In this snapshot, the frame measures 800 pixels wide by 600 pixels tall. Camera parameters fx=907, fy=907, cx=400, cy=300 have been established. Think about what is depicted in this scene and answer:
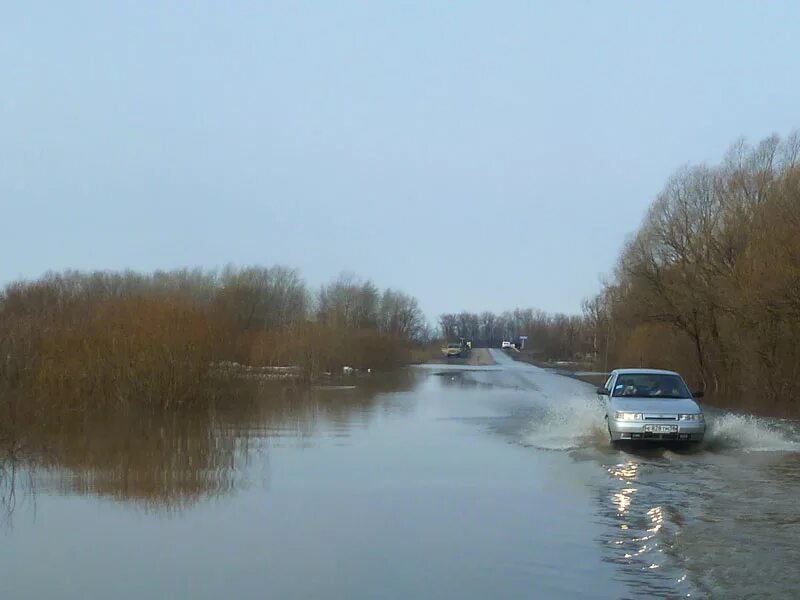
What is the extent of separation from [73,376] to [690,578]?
21.3 meters

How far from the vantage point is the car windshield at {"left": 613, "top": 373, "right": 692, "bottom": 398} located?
61.2ft

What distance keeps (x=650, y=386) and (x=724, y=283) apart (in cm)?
1886

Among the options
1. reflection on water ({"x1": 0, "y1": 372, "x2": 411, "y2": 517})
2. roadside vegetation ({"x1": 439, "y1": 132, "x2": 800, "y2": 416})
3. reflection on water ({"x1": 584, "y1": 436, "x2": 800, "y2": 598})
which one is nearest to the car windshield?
reflection on water ({"x1": 584, "y1": 436, "x2": 800, "y2": 598})

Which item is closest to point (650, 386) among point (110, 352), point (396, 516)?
point (396, 516)

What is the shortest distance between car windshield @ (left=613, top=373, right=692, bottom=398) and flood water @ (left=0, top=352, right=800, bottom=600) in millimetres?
1069

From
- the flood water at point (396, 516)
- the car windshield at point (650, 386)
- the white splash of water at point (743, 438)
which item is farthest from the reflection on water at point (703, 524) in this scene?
the car windshield at point (650, 386)

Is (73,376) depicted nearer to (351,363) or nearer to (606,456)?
(606,456)

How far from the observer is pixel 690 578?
7.49 m

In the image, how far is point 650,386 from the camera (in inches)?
746

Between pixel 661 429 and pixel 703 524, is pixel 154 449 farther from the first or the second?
pixel 703 524

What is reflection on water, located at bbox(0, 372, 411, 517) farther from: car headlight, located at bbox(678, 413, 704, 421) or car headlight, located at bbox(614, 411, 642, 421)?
car headlight, located at bbox(678, 413, 704, 421)

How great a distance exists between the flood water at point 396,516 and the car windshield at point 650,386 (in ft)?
3.51

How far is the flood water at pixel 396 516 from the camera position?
24.9 feet

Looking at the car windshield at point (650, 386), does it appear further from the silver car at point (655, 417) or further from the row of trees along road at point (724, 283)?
the row of trees along road at point (724, 283)
